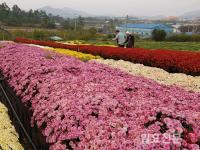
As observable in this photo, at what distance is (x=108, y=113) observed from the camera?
15.9 ft

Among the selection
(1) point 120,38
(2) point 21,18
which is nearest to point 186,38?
(1) point 120,38

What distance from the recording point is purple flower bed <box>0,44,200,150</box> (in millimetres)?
3982

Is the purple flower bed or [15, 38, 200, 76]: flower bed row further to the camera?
[15, 38, 200, 76]: flower bed row

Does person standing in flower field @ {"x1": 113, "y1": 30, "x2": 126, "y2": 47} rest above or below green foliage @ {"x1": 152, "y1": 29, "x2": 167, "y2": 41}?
above

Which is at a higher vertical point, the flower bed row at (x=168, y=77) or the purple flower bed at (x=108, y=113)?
the purple flower bed at (x=108, y=113)

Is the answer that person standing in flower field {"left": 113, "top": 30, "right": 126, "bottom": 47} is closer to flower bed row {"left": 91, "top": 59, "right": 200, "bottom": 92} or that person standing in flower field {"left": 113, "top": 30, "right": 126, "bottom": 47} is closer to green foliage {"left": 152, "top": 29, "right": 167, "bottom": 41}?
flower bed row {"left": 91, "top": 59, "right": 200, "bottom": 92}

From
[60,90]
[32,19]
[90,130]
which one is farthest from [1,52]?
[32,19]

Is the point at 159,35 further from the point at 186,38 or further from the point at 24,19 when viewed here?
the point at 24,19

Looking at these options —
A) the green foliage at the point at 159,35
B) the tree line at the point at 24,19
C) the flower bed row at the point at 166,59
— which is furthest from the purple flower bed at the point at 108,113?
the tree line at the point at 24,19

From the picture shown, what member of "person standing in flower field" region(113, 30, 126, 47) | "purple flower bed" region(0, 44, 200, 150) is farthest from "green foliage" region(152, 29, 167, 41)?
"purple flower bed" region(0, 44, 200, 150)

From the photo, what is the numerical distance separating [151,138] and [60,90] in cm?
279

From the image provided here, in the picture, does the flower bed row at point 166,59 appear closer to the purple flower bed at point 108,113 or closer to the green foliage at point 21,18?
the purple flower bed at point 108,113

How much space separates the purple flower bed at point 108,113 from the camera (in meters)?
3.98

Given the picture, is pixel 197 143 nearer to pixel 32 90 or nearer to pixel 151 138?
pixel 151 138
